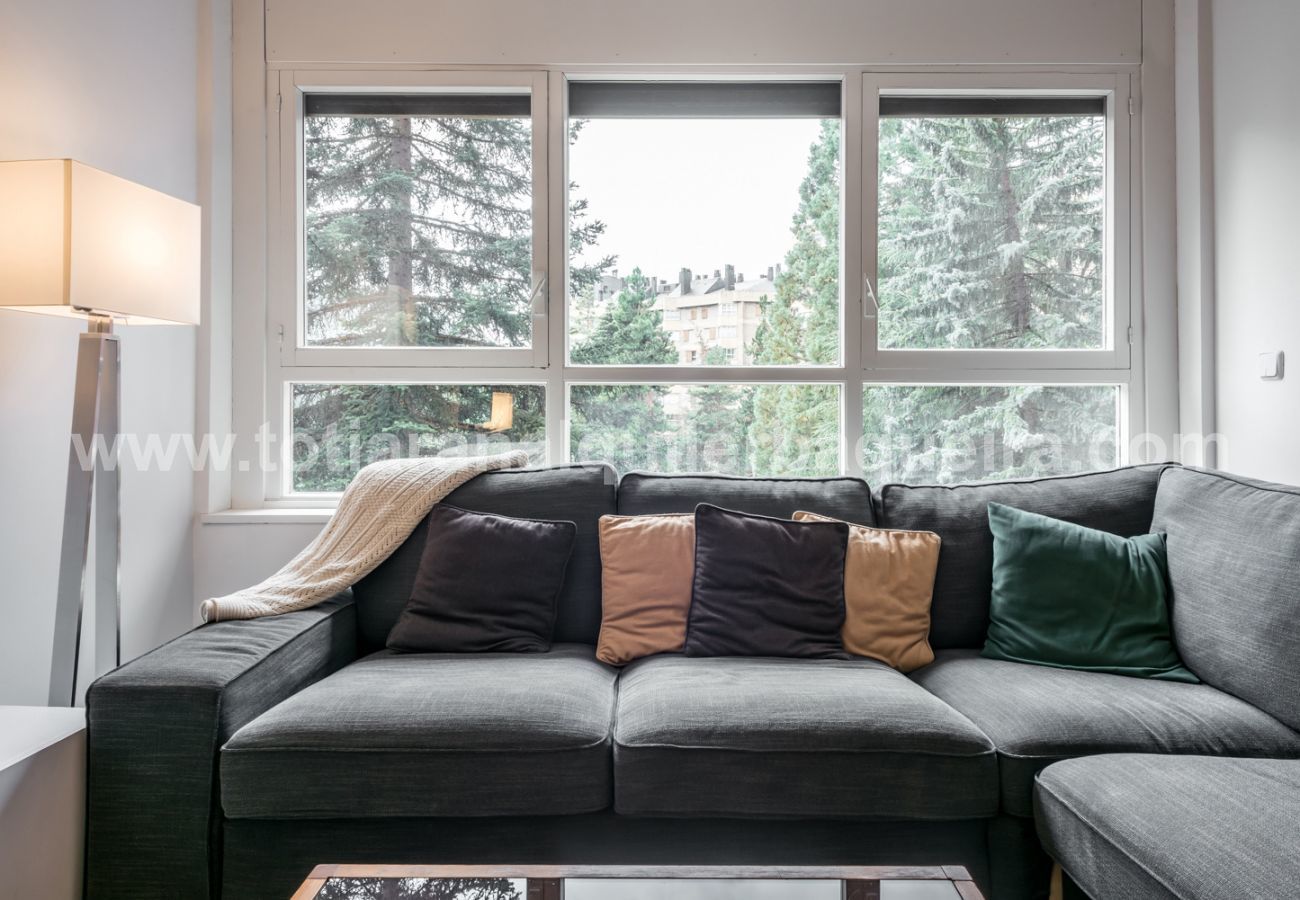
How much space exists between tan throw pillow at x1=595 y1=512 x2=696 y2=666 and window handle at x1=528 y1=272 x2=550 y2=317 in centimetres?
95

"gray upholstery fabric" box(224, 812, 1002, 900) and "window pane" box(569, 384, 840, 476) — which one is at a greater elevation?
"window pane" box(569, 384, 840, 476)

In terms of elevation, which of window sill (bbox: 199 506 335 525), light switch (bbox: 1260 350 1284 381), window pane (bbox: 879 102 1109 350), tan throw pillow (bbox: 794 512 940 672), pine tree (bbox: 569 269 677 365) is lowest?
tan throw pillow (bbox: 794 512 940 672)

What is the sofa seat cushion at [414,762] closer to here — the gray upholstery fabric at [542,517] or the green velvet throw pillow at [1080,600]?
the gray upholstery fabric at [542,517]

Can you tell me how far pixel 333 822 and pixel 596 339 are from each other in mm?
1736

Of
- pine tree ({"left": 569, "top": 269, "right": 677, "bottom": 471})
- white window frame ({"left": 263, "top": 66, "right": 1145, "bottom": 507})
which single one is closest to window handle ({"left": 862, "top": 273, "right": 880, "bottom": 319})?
white window frame ({"left": 263, "top": 66, "right": 1145, "bottom": 507})

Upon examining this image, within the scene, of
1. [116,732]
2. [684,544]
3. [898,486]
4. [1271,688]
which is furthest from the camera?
[898,486]

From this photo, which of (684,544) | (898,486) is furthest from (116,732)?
(898,486)

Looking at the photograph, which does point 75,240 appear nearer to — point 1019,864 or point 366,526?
point 366,526

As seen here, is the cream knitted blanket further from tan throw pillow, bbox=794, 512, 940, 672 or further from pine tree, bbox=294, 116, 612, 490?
tan throw pillow, bbox=794, 512, 940, 672

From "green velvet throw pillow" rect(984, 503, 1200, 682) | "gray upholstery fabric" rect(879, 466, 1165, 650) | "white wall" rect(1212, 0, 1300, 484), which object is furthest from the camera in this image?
"white wall" rect(1212, 0, 1300, 484)

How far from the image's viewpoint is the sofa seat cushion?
1499 mm

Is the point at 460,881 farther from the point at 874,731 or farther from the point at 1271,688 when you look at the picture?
the point at 1271,688

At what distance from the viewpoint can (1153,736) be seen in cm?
155

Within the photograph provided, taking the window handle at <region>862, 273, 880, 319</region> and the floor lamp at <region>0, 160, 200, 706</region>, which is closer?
the floor lamp at <region>0, 160, 200, 706</region>
